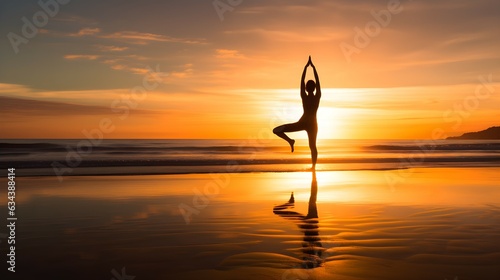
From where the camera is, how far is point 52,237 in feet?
20.9

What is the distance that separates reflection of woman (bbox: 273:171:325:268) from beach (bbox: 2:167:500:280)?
0.06 ft

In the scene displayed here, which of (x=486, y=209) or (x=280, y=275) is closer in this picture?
(x=280, y=275)

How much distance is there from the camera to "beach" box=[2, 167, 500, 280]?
4805 millimetres

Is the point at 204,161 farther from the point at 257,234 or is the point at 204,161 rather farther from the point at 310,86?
the point at 257,234

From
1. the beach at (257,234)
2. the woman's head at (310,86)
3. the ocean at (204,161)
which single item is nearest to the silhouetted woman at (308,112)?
the woman's head at (310,86)

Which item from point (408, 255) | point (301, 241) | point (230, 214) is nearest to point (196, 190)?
point (230, 214)

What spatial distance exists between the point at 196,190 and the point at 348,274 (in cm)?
835

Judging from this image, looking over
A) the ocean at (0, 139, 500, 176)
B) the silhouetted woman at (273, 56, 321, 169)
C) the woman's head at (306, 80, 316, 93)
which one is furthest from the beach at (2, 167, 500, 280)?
the ocean at (0, 139, 500, 176)

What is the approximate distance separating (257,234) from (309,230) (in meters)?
0.85

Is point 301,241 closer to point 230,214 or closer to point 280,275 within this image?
point 280,275

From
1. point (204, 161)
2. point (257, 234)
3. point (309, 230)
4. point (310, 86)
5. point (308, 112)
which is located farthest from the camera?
point (204, 161)

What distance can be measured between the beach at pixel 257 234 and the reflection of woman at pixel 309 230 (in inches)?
0.7

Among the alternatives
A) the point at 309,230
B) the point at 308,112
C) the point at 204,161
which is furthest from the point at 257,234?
the point at 204,161

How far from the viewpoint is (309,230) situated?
6871 millimetres
